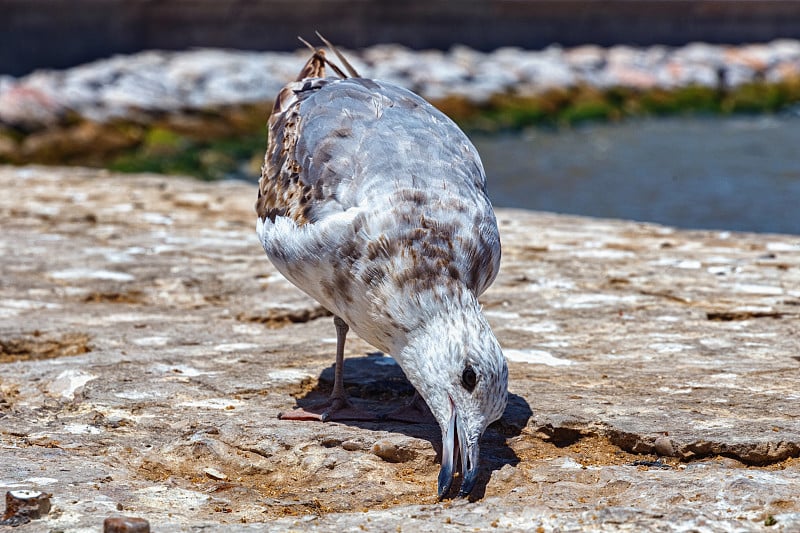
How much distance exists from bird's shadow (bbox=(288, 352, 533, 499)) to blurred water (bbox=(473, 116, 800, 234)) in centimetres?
536

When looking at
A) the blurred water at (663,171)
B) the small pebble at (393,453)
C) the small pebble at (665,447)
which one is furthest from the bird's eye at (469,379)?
the blurred water at (663,171)

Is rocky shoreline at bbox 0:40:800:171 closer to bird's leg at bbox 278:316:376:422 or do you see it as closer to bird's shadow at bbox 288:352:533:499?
bird's shadow at bbox 288:352:533:499

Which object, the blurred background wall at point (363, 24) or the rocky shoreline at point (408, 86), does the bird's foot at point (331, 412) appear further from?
the blurred background wall at point (363, 24)

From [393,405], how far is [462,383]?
0.92 m

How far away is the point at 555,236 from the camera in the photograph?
6.75 metres

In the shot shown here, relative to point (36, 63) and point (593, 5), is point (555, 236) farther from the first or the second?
point (593, 5)

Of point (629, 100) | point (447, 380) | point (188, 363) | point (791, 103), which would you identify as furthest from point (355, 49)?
point (447, 380)

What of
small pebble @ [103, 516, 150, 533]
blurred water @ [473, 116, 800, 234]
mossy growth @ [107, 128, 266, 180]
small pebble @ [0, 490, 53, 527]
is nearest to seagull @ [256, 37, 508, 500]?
small pebble @ [103, 516, 150, 533]

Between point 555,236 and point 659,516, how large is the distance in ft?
12.5

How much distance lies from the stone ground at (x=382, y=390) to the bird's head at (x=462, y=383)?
14 centimetres

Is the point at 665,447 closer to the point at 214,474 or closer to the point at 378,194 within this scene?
the point at 378,194

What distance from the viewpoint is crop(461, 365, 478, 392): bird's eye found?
3.35 meters

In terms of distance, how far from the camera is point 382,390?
4.41m

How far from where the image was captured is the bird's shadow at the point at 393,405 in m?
3.65
